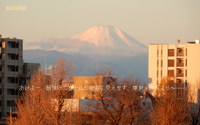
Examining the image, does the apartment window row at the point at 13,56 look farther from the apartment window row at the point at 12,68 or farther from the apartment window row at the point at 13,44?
the apartment window row at the point at 13,44

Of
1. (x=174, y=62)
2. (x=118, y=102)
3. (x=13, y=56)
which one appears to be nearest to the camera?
(x=118, y=102)

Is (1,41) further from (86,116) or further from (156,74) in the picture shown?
(156,74)

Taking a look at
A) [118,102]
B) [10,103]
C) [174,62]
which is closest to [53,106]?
[118,102]

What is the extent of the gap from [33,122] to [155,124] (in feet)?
70.2

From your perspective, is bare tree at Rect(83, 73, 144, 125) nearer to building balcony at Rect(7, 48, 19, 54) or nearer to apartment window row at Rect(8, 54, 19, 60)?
building balcony at Rect(7, 48, 19, 54)

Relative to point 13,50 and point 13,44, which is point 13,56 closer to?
point 13,50

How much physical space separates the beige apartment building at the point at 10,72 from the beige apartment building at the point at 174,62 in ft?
92.6

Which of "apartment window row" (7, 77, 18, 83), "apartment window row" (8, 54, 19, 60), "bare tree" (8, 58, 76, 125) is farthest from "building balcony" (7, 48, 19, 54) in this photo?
"bare tree" (8, 58, 76, 125)

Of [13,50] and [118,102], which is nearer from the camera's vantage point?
[118,102]

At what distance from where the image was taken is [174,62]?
83812 millimetres

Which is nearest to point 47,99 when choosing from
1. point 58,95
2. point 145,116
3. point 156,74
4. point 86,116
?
point 58,95

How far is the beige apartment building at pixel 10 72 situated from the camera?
72188 millimetres

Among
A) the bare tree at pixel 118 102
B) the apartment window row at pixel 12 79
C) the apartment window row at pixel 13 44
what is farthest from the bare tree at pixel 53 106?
the apartment window row at pixel 13 44

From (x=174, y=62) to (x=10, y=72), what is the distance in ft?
119
